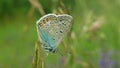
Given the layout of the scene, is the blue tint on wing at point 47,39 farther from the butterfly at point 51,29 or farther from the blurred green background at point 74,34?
the blurred green background at point 74,34

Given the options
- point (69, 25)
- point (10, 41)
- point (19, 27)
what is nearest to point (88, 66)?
point (69, 25)

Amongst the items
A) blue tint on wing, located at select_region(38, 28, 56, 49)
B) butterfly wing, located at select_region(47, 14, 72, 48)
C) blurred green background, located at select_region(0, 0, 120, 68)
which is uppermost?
blurred green background, located at select_region(0, 0, 120, 68)

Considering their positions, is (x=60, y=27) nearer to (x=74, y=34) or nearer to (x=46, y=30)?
(x=46, y=30)

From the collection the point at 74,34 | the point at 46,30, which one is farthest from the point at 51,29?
the point at 74,34

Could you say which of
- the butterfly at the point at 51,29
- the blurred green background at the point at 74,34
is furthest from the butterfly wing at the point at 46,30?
the blurred green background at the point at 74,34

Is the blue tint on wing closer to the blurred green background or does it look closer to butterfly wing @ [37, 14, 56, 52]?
butterfly wing @ [37, 14, 56, 52]

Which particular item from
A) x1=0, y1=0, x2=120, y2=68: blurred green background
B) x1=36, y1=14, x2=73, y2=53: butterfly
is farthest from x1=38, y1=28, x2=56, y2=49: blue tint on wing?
x1=0, y1=0, x2=120, y2=68: blurred green background

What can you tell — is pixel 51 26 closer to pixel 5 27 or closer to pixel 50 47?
pixel 50 47
